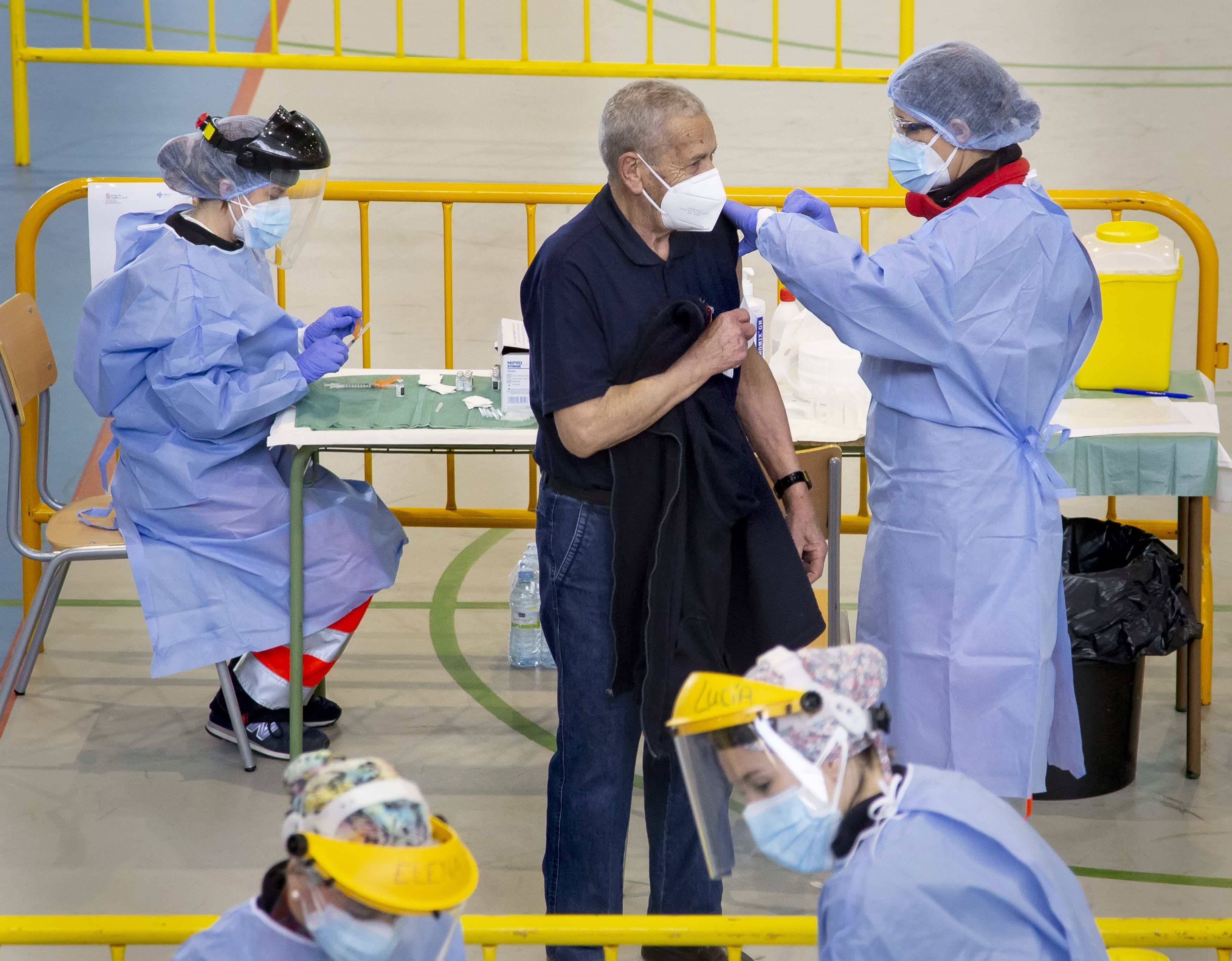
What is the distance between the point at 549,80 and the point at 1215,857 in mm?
6860

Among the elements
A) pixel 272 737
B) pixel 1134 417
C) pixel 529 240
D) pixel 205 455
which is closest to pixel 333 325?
pixel 205 455

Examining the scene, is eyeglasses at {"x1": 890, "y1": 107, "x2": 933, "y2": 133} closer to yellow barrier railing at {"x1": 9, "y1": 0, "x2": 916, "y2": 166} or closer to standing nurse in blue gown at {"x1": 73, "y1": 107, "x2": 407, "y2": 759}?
standing nurse in blue gown at {"x1": 73, "y1": 107, "x2": 407, "y2": 759}

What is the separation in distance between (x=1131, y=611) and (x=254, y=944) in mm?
2470

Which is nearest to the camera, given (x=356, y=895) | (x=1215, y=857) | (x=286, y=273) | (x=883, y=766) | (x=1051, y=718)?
(x=356, y=895)

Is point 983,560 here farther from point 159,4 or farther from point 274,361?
point 159,4

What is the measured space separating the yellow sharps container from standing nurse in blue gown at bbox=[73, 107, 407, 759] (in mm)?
2012

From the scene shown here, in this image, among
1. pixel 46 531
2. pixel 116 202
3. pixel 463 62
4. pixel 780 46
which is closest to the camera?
pixel 46 531

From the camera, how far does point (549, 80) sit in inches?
350

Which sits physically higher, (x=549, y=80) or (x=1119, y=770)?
(x=549, y=80)

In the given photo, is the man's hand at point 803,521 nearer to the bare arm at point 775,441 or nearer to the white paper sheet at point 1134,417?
the bare arm at point 775,441

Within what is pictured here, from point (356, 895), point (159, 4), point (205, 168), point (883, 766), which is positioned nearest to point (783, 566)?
point (883, 766)

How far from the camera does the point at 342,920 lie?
1.45 metres

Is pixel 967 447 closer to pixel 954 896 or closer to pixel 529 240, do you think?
pixel 954 896

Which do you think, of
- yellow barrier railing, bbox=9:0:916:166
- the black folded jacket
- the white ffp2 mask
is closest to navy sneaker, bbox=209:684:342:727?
the black folded jacket
